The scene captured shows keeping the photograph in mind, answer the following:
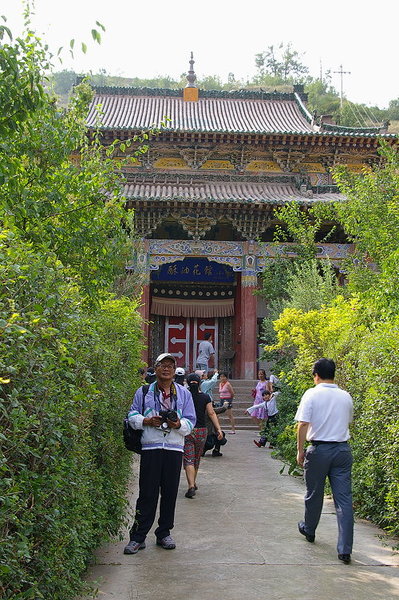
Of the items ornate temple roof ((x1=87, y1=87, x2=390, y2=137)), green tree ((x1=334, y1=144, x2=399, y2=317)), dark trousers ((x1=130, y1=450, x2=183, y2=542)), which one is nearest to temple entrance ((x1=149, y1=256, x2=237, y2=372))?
ornate temple roof ((x1=87, y1=87, x2=390, y2=137))

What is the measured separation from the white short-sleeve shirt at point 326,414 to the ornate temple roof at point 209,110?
63.8ft

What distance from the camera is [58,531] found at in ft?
11.2

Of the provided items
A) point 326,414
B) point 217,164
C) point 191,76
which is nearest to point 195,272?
point 217,164

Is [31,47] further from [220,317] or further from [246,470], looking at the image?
[220,317]

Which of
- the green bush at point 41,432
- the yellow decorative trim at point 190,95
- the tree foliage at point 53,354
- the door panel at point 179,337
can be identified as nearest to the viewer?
the green bush at point 41,432

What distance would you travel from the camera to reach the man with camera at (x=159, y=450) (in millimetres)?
5582

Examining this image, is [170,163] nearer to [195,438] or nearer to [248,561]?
[195,438]

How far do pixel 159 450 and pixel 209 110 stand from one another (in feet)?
77.4

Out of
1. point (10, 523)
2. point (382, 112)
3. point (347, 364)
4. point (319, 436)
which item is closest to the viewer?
point (10, 523)

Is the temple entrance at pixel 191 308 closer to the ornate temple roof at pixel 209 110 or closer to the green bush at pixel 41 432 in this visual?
the ornate temple roof at pixel 209 110

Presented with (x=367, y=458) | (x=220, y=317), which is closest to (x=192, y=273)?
(x=220, y=317)

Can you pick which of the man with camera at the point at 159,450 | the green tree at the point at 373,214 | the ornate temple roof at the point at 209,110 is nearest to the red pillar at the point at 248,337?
the green tree at the point at 373,214

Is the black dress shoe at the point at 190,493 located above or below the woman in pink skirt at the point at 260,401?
below

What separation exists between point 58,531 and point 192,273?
66.2ft
